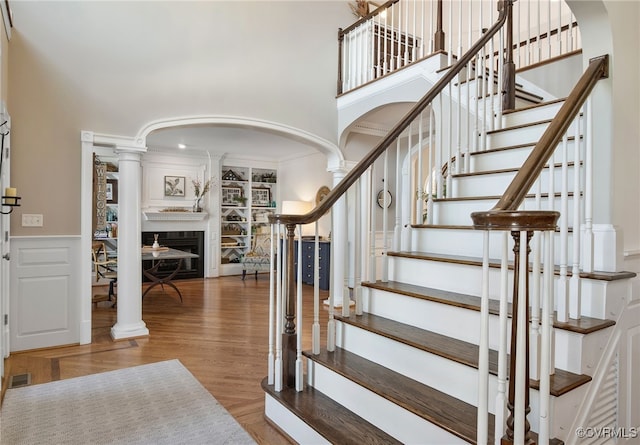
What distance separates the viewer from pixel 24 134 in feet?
11.5

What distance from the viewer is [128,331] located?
393 cm

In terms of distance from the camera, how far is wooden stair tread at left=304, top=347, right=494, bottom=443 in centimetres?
156

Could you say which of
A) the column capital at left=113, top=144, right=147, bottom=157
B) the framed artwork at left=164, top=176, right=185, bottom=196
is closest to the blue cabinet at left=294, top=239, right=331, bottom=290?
the framed artwork at left=164, top=176, right=185, bottom=196

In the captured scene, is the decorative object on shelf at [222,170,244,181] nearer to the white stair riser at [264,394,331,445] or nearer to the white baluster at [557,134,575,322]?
the white stair riser at [264,394,331,445]

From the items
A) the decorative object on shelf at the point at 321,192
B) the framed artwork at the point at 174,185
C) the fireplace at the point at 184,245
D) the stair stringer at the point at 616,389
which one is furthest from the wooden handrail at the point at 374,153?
the framed artwork at the point at 174,185

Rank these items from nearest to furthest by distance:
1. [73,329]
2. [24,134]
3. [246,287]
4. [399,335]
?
[399,335]
[24,134]
[73,329]
[246,287]

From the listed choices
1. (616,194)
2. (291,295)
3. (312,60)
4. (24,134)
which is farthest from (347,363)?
(312,60)

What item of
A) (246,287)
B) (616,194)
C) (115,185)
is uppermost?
(115,185)

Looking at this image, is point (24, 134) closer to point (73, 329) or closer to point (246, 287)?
point (73, 329)

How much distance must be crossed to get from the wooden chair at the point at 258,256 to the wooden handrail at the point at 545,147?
632cm

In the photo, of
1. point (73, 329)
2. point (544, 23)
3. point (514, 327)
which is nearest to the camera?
point (514, 327)

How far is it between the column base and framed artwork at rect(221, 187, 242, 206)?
467 centimetres

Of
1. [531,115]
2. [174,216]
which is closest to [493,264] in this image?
[531,115]

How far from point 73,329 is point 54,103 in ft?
6.83
